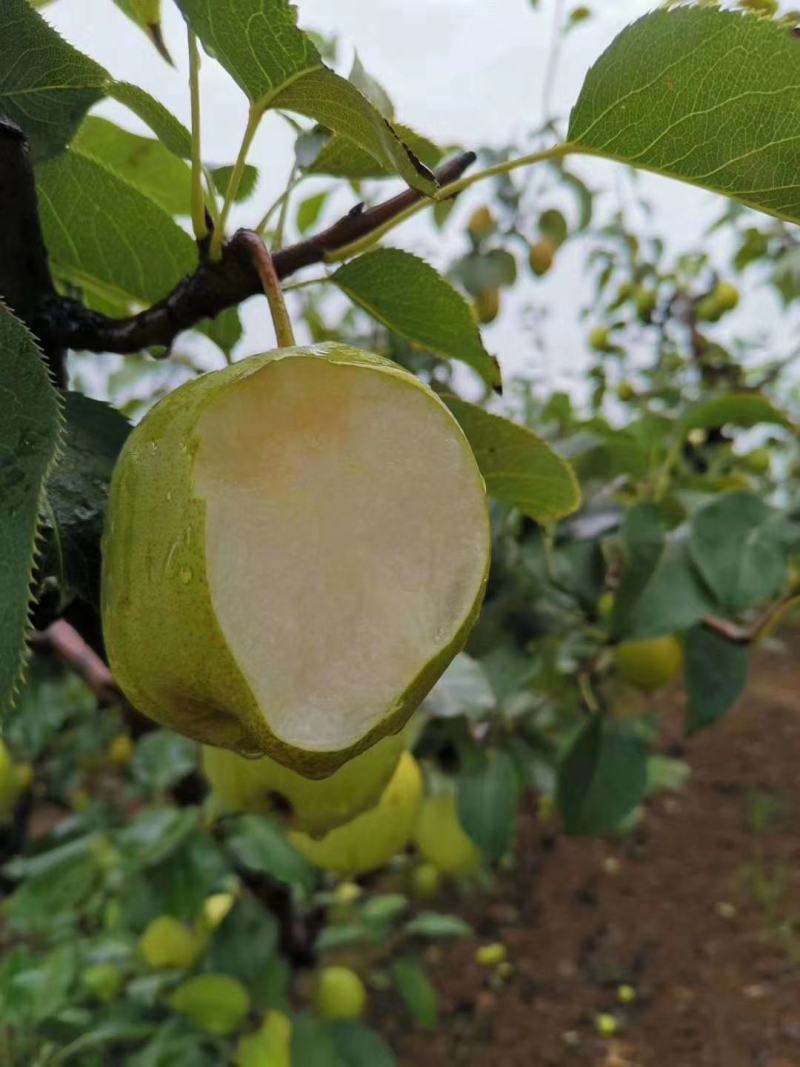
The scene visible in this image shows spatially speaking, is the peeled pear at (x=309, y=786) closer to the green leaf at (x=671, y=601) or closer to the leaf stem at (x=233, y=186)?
the leaf stem at (x=233, y=186)

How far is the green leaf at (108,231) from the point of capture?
0.40 meters

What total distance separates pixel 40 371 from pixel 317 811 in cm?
29

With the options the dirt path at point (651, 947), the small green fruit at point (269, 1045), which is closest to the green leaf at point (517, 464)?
the small green fruit at point (269, 1045)

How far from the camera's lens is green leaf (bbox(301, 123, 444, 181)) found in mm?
364

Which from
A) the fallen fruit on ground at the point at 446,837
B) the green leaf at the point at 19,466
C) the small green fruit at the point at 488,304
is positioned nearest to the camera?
the green leaf at the point at 19,466

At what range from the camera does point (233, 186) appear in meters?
0.32

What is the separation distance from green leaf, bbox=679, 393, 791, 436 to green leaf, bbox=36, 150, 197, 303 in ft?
1.79

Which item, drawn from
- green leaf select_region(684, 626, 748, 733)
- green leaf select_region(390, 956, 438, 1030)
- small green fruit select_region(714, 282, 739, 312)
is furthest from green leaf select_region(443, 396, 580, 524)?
small green fruit select_region(714, 282, 739, 312)

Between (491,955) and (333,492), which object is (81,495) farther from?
(491,955)

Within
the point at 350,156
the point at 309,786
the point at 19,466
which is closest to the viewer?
the point at 19,466

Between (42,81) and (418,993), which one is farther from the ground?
(42,81)

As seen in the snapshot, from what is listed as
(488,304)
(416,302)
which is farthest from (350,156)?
(488,304)

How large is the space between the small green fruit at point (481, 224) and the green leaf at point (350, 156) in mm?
1125

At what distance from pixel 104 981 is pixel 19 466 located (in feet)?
3.00
